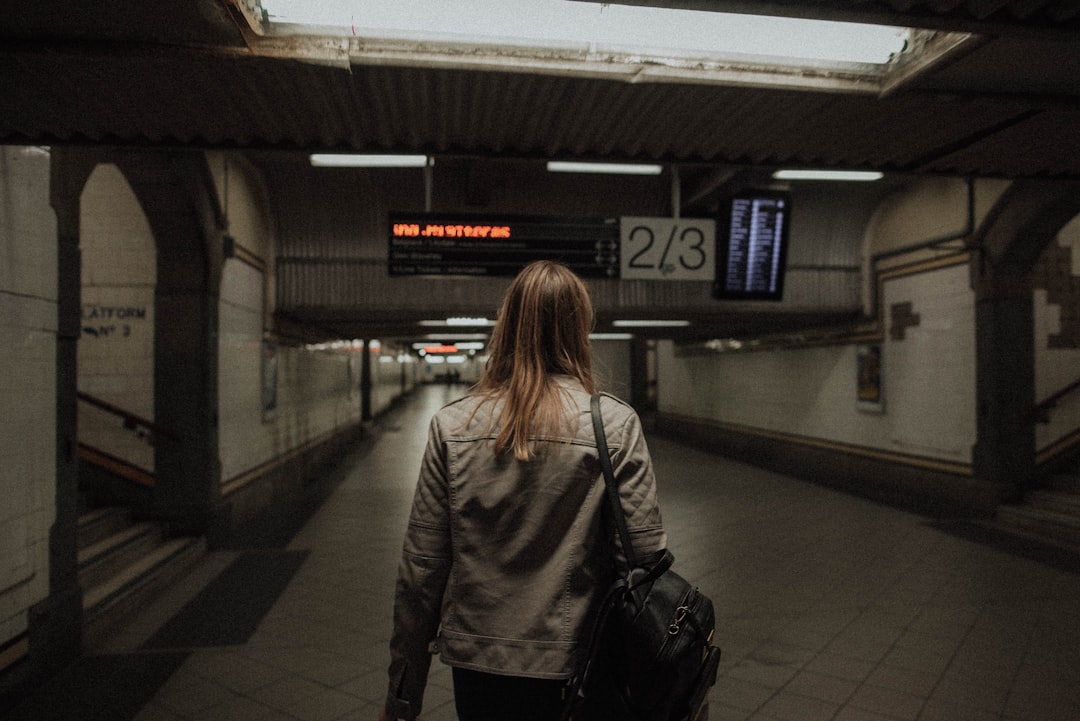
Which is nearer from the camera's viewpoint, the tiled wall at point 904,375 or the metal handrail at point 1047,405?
the metal handrail at point 1047,405

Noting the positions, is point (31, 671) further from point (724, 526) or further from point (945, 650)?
point (724, 526)

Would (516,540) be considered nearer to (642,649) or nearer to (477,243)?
(642,649)

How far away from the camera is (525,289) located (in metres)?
1.61

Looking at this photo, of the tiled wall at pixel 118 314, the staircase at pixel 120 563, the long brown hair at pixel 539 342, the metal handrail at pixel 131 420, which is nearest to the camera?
the long brown hair at pixel 539 342

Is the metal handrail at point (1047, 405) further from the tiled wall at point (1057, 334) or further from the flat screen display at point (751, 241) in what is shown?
the flat screen display at point (751, 241)

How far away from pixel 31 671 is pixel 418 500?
349 centimetres

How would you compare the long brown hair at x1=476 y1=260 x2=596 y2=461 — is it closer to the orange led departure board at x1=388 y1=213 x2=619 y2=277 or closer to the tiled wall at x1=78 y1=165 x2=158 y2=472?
the orange led departure board at x1=388 y1=213 x2=619 y2=277

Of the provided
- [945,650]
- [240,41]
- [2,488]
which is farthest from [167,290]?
Result: [945,650]

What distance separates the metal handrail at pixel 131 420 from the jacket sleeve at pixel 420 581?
5.48m

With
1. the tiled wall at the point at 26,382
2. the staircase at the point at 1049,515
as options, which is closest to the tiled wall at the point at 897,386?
the staircase at the point at 1049,515

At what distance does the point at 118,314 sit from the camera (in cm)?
650

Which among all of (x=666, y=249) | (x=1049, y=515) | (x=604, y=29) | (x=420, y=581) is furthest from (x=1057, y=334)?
(x=420, y=581)

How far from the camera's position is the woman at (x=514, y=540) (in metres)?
1.45

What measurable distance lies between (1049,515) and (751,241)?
4.32 metres
